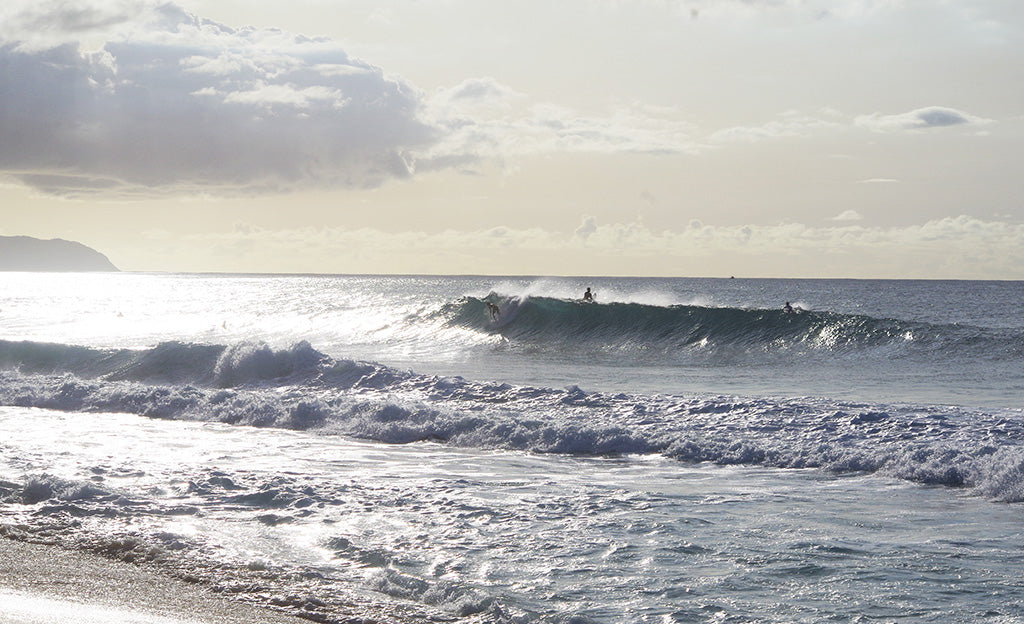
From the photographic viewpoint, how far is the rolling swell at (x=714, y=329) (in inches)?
1154

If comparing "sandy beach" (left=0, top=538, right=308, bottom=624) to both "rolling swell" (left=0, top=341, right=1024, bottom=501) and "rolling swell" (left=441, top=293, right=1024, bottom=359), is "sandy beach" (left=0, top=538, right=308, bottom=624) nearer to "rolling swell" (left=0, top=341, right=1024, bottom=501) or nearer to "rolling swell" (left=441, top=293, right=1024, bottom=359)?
"rolling swell" (left=0, top=341, right=1024, bottom=501)

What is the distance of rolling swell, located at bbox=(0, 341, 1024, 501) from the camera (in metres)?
12.2

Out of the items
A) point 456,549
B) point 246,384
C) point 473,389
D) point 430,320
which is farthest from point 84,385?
point 430,320

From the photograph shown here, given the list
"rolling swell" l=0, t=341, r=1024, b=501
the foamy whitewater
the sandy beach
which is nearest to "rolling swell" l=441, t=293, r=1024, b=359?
the foamy whitewater

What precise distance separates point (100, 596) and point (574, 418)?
10072 millimetres

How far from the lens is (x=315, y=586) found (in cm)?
704

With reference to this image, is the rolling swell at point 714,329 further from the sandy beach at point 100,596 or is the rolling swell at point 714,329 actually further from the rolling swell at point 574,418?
the sandy beach at point 100,596

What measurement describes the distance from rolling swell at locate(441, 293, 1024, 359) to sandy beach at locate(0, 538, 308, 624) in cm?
2536

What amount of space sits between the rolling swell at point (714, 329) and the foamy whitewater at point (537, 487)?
3600mm

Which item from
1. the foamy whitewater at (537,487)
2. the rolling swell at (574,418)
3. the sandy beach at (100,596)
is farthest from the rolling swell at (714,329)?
the sandy beach at (100,596)

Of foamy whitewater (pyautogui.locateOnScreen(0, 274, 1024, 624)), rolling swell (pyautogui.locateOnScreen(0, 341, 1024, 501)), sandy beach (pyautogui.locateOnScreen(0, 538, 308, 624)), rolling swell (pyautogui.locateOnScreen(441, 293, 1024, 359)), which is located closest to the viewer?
sandy beach (pyautogui.locateOnScreen(0, 538, 308, 624))

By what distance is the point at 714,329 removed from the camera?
33.1m

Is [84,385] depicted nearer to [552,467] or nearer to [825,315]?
[552,467]

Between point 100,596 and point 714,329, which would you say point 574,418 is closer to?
point 100,596
